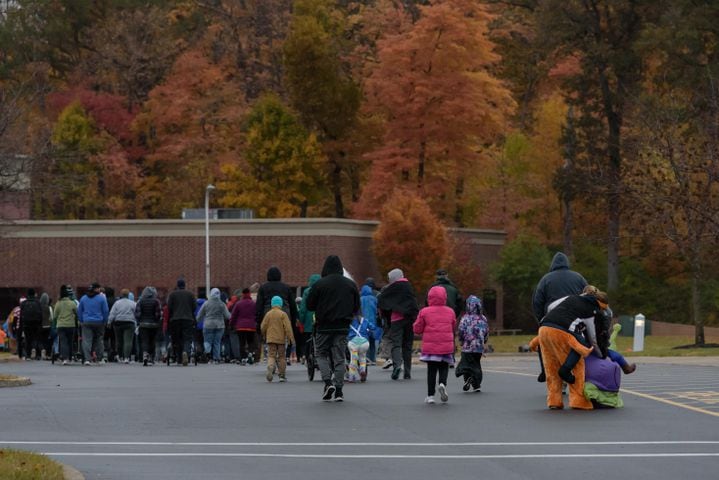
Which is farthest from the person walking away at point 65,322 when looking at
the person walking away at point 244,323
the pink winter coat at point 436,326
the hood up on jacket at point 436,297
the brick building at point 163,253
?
the brick building at point 163,253

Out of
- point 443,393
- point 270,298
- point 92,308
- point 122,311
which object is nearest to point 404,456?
point 443,393

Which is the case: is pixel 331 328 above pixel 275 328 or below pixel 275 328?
above

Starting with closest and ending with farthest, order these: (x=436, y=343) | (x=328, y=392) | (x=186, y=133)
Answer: (x=436, y=343) → (x=328, y=392) → (x=186, y=133)

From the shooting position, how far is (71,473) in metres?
12.4

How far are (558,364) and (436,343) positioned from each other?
2098 mm

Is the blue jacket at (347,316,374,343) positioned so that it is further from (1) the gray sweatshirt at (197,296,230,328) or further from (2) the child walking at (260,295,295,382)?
(1) the gray sweatshirt at (197,296,230,328)

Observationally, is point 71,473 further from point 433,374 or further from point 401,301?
point 401,301

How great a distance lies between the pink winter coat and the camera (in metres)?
20.3

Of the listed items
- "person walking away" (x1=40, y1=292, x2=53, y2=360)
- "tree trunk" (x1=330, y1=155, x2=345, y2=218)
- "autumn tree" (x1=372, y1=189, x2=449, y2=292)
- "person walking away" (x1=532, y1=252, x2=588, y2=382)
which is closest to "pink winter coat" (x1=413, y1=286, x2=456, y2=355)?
"person walking away" (x1=532, y1=252, x2=588, y2=382)

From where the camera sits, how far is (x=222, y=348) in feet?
125

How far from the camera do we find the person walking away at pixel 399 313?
2522 centimetres

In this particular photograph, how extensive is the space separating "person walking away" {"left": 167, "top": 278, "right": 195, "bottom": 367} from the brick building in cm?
3060

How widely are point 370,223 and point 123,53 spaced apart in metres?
16.4

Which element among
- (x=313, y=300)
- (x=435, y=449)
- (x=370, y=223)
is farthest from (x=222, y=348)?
(x=370, y=223)
